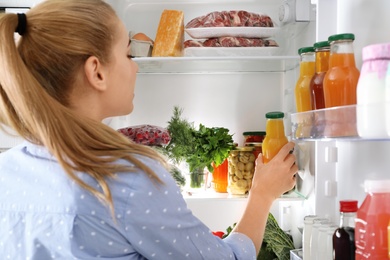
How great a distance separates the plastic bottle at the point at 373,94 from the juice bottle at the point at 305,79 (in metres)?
0.43

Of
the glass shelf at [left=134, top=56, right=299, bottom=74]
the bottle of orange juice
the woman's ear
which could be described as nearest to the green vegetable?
the bottle of orange juice

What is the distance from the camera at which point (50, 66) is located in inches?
45.1

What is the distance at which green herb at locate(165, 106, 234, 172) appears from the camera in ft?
6.97

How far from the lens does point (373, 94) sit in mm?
1009

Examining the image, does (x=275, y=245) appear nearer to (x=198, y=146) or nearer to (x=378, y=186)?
(x=198, y=146)

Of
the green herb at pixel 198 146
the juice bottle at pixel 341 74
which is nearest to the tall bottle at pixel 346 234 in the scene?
the juice bottle at pixel 341 74

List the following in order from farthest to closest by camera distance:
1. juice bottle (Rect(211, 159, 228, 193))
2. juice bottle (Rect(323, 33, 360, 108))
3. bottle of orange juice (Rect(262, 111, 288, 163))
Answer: juice bottle (Rect(211, 159, 228, 193)), bottle of orange juice (Rect(262, 111, 288, 163)), juice bottle (Rect(323, 33, 360, 108))

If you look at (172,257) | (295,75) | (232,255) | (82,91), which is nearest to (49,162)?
(82,91)

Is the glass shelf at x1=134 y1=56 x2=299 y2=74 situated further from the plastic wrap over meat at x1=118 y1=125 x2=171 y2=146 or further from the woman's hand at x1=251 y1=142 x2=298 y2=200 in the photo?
the woman's hand at x1=251 y1=142 x2=298 y2=200

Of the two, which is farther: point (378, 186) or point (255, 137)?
point (255, 137)

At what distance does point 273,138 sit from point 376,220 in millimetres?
692

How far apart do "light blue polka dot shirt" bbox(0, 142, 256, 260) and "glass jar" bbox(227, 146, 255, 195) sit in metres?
0.97

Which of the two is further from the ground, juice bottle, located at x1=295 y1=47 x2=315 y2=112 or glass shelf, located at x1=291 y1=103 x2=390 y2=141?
juice bottle, located at x1=295 y1=47 x2=315 y2=112

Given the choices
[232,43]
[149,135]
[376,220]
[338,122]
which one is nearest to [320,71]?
[338,122]
